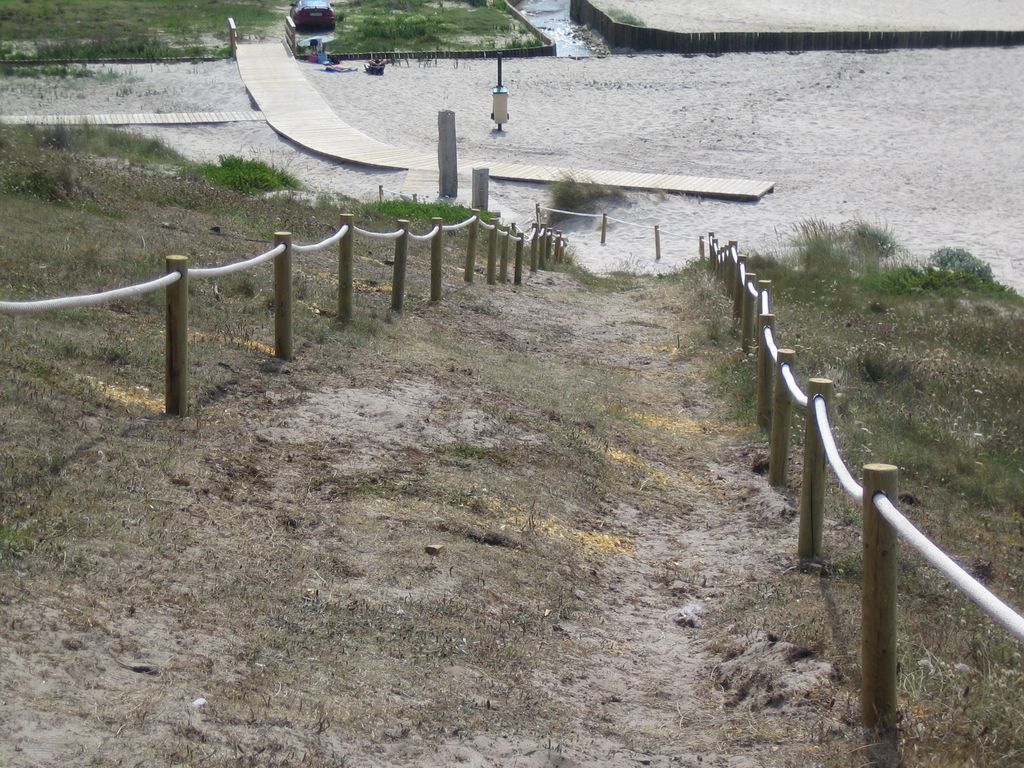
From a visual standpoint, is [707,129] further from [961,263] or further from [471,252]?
[471,252]

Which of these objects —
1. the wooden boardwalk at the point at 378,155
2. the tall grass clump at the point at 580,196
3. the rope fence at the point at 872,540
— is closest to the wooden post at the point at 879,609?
the rope fence at the point at 872,540

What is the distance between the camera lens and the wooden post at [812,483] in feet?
19.0

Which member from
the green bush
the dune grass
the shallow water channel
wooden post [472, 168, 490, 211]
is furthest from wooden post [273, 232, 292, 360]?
the shallow water channel

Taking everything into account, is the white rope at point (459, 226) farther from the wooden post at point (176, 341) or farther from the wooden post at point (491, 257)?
the wooden post at point (176, 341)

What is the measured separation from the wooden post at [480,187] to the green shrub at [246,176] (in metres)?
3.49

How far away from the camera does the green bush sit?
67.5 feet

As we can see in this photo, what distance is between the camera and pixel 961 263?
2098 centimetres

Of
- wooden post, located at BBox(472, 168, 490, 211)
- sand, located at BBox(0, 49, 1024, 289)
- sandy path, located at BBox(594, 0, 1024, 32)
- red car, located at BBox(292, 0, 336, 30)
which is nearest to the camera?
wooden post, located at BBox(472, 168, 490, 211)

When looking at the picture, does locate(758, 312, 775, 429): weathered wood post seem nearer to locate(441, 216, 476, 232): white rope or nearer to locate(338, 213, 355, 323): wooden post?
locate(338, 213, 355, 323): wooden post

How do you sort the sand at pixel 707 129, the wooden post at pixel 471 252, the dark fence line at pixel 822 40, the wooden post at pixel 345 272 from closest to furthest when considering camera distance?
the wooden post at pixel 345 272
the wooden post at pixel 471 252
the sand at pixel 707 129
the dark fence line at pixel 822 40

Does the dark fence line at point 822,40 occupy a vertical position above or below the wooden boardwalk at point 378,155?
above

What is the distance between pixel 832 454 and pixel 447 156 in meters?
22.2

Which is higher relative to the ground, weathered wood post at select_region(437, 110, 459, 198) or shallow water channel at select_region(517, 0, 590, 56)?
shallow water channel at select_region(517, 0, 590, 56)

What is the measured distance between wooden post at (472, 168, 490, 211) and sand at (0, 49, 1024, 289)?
5.43 feet
